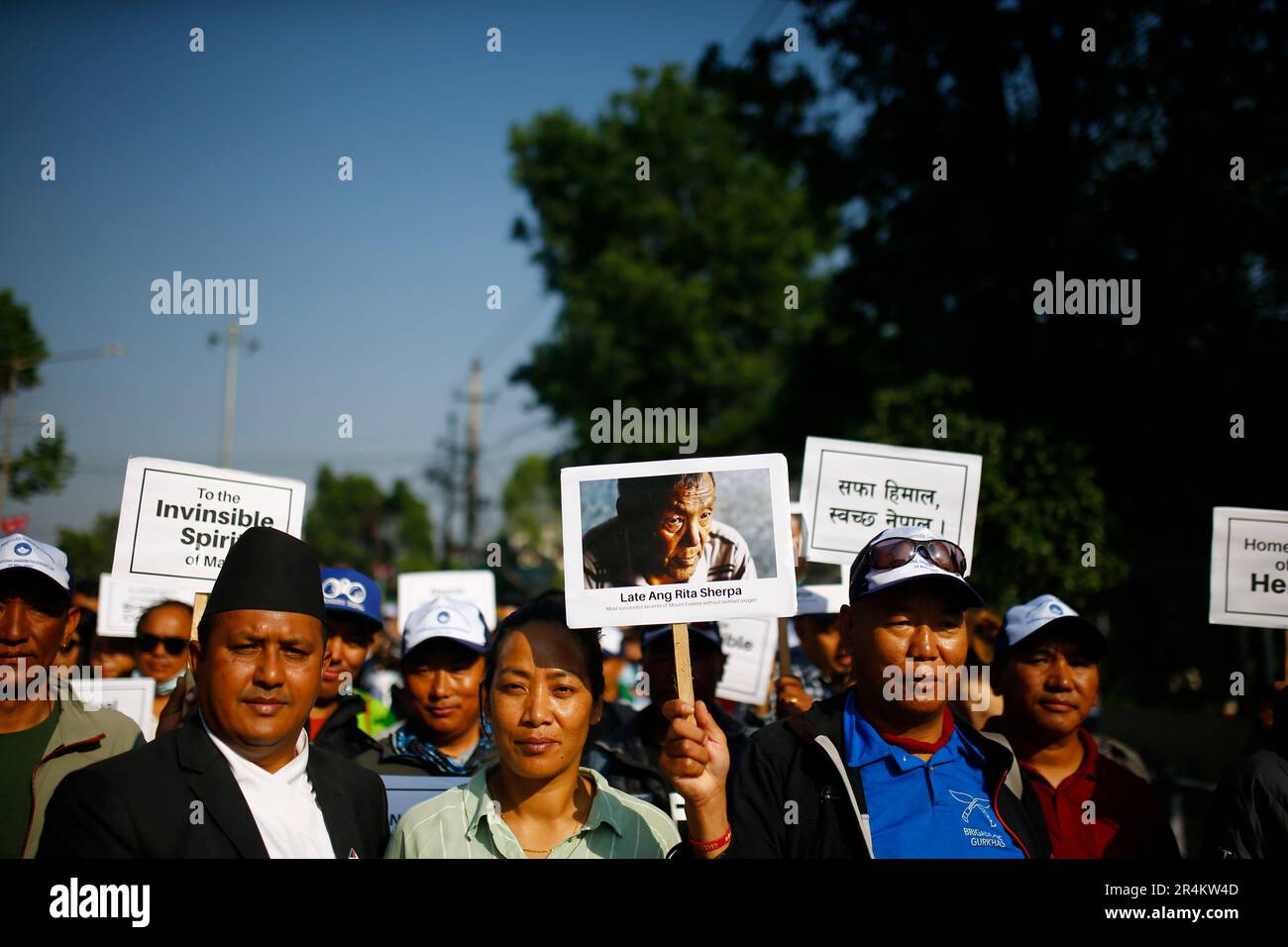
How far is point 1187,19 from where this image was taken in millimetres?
12445

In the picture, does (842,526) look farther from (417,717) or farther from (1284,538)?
(417,717)

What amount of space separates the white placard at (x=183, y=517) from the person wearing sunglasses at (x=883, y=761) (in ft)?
5.84

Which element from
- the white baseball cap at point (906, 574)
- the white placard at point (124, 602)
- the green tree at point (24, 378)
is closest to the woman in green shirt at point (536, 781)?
the white baseball cap at point (906, 574)

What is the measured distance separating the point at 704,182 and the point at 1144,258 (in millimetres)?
18279

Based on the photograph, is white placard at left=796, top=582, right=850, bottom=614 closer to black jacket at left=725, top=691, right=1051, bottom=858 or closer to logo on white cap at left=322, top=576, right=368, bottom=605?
logo on white cap at left=322, top=576, right=368, bottom=605

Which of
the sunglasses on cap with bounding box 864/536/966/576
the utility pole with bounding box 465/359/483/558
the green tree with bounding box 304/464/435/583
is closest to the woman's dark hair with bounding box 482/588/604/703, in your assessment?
the sunglasses on cap with bounding box 864/536/966/576

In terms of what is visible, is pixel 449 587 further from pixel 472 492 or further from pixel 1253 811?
pixel 472 492

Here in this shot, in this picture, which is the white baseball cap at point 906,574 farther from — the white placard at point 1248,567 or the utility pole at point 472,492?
the utility pole at point 472,492

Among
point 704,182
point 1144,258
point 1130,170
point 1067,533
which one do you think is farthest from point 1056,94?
point 704,182

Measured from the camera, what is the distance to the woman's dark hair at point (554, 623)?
3080mm

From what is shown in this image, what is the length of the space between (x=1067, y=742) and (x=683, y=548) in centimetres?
192

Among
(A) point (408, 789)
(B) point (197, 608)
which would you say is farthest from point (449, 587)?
(A) point (408, 789)

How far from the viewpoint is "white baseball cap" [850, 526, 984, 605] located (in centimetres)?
308

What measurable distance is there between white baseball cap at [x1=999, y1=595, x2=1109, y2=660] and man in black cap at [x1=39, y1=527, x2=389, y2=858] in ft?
7.70
